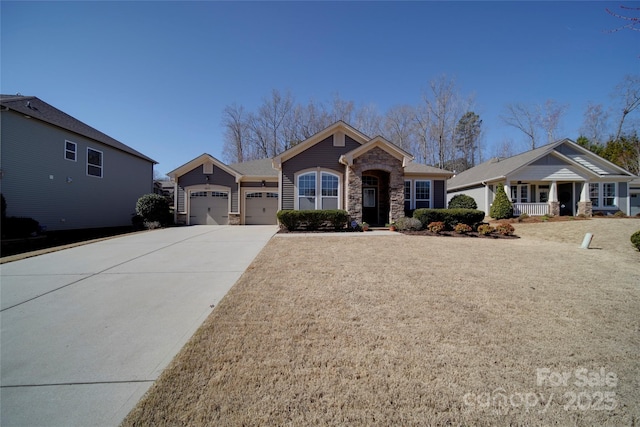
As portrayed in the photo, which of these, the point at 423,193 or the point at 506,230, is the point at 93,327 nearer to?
the point at 506,230

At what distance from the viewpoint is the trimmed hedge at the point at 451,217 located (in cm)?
1277

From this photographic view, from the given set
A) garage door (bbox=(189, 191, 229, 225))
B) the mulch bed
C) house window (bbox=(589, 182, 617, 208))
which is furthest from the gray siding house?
house window (bbox=(589, 182, 617, 208))

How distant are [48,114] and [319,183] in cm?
1557

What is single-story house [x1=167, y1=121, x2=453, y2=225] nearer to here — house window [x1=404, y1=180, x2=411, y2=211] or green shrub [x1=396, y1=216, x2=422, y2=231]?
house window [x1=404, y1=180, x2=411, y2=211]

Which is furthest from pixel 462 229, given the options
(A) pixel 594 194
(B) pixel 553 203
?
(A) pixel 594 194

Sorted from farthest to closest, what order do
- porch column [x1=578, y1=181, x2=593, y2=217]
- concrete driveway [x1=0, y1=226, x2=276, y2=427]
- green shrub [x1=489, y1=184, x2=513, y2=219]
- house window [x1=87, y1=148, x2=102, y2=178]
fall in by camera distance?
porch column [x1=578, y1=181, x2=593, y2=217]
green shrub [x1=489, y1=184, x2=513, y2=219]
house window [x1=87, y1=148, x2=102, y2=178]
concrete driveway [x1=0, y1=226, x2=276, y2=427]

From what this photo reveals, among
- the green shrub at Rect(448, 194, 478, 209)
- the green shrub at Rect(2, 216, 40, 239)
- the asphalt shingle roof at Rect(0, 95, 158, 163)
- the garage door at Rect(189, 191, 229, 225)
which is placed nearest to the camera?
the green shrub at Rect(2, 216, 40, 239)

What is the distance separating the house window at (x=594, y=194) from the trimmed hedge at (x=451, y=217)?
14400 mm

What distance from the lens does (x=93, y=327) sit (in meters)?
3.50

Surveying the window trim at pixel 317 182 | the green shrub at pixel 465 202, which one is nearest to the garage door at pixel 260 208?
the window trim at pixel 317 182

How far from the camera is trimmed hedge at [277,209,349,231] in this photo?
12406mm

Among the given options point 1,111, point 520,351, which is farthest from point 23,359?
point 1,111

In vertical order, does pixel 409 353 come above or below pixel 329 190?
below

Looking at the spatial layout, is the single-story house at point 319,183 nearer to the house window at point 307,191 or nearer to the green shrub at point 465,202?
the house window at point 307,191
